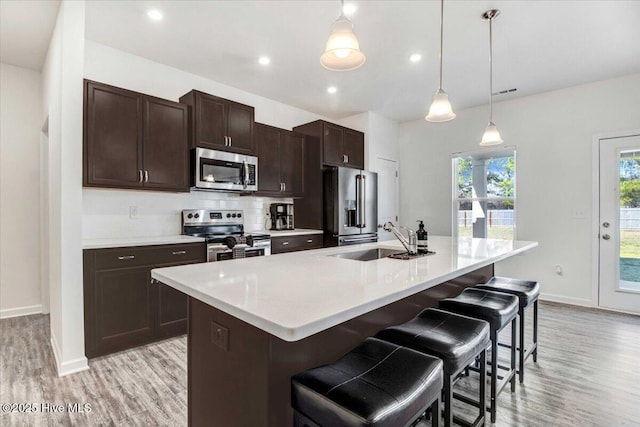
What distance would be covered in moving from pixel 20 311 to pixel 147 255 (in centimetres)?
220

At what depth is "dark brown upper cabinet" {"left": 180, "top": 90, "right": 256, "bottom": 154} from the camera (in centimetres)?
333

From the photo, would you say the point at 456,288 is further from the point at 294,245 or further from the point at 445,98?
the point at 294,245

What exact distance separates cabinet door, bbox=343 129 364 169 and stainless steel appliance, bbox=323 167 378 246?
291mm

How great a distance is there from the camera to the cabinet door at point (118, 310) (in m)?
2.48

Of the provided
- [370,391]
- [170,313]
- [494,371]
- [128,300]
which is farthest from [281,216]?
[370,391]

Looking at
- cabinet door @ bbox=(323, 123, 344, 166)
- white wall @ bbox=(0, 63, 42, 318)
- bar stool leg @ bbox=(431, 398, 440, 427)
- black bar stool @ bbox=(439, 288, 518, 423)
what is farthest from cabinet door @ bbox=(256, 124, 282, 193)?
bar stool leg @ bbox=(431, 398, 440, 427)

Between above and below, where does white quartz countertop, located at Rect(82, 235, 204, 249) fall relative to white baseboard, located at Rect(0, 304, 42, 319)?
above

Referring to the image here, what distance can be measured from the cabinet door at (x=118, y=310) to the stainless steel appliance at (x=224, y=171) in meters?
1.08

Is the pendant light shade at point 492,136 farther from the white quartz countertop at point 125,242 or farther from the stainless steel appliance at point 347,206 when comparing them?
the white quartz countertop at point 125,242

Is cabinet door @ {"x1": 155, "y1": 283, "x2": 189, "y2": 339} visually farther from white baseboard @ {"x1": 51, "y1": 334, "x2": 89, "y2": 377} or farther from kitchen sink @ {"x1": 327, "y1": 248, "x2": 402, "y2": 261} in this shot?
kitchen sink @ {"x1": 327, "y1": 248, "x2": 402, "y2": 261}

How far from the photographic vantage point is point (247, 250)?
3436 mm

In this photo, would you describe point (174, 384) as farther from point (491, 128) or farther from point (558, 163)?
point (558, 163)

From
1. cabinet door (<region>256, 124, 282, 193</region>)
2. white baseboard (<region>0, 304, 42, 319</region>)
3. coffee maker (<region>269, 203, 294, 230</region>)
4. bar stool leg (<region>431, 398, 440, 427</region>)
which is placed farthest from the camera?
coffee maker (<region>269, 203, 294, 230</region>)

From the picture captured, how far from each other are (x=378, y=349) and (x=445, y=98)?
189 centimetres
